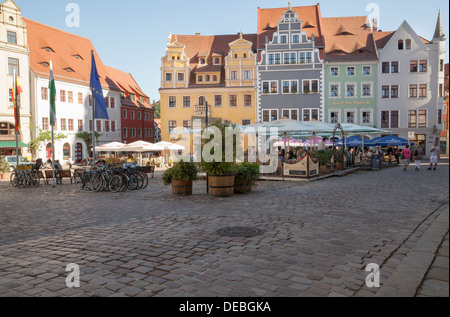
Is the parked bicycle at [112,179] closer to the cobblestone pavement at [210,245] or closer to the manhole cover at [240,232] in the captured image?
the cobblestone pavement at [210,245]

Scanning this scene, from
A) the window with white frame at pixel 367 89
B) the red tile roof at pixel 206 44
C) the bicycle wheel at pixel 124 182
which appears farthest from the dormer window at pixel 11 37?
the window with white frame at pixel 367 89

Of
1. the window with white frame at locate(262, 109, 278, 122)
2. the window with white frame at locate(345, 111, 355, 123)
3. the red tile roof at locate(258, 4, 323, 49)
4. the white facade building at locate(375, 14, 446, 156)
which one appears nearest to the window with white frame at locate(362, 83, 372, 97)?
the white facade building at locate(375, 14, 446, 156)

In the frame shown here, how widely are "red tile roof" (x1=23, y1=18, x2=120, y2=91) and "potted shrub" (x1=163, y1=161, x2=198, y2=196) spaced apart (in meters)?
34.0

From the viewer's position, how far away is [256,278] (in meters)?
4.46

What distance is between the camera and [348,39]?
47.9 meters

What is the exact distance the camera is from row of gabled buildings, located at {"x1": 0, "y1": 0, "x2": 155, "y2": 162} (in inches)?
1528

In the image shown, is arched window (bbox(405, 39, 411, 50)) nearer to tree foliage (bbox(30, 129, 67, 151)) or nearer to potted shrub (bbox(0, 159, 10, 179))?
tree foliage (bbox(30, 129, 67, 151))

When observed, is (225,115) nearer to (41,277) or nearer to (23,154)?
(23,154)

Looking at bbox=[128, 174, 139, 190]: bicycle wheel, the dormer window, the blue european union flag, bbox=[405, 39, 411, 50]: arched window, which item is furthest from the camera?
bbox=[405, 39, 411, 50]: arched window

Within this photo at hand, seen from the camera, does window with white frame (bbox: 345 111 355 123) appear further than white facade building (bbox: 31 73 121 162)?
Yes

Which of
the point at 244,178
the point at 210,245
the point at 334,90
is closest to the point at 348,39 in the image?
the point at 334,90

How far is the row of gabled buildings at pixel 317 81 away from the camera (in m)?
44.5
